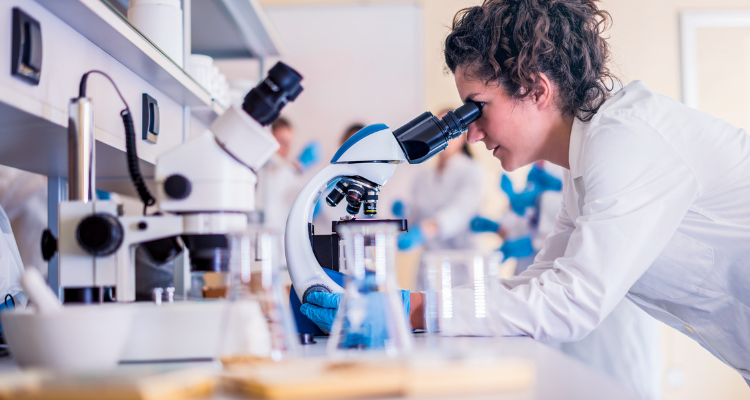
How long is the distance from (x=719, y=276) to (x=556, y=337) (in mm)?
480

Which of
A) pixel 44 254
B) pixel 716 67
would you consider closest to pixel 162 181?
pixel 44 254

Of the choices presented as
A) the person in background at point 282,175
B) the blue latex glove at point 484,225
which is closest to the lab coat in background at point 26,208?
the person in background at point 282,175

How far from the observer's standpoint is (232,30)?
210 cm

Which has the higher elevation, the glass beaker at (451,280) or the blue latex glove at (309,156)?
the blue latex glove at (309,156)


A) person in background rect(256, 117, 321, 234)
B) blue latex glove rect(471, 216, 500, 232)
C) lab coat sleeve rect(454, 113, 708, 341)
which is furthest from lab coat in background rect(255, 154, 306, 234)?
lab coat sleeve rect(454, 113, 708, 341)

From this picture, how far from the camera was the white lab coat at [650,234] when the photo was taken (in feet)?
2.85

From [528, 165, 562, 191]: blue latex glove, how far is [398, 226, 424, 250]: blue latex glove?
69 centimetres

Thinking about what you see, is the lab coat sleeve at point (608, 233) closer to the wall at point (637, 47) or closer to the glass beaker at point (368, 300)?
the glass beaker at point (368, 300)

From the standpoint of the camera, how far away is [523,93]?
1.17 meters

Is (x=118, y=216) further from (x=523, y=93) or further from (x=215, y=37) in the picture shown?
(x=215, y=37)

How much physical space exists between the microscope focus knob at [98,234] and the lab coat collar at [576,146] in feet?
2.80

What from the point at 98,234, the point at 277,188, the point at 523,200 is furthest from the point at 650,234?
the point at 277,188

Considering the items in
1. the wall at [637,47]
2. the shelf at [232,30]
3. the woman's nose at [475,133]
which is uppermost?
the wall at [637,47]

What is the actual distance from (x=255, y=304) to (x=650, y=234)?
68cm
